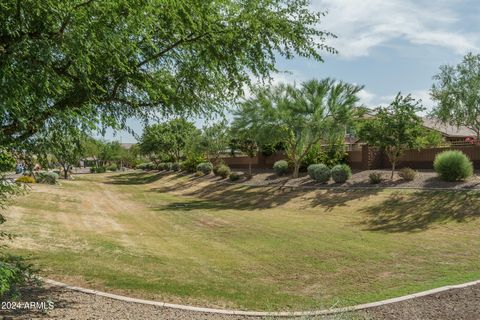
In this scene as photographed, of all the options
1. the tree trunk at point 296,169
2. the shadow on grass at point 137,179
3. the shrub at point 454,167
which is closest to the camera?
the shrub at point 454,167

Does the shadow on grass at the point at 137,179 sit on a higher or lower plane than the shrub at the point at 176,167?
lower

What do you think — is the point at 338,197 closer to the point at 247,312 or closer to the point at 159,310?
the point at 247,312

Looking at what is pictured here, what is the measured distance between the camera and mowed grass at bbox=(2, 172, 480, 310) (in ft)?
30.8

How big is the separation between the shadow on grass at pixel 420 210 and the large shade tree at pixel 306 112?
34.1 feet

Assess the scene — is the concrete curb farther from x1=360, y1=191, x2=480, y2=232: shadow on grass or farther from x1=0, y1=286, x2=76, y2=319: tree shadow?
x1=360, y1=191, x2=480, y2=232: shadow on grass

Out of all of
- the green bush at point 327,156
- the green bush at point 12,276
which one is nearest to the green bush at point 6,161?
the green bush at point 12,276

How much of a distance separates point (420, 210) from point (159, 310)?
16806 millimetres

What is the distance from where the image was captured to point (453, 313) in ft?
23.7

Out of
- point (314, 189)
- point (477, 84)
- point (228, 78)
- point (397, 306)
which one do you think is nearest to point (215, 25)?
point (228, 78)

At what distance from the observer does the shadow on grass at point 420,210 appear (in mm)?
18922

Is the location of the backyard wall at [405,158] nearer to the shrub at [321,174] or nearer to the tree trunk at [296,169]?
the shrub at [321,174]

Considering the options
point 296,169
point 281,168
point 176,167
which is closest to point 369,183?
point 296,169

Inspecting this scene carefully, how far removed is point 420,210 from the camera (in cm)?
2095

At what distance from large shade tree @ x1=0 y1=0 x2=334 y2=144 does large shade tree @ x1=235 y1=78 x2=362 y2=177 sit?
24.7 metres
